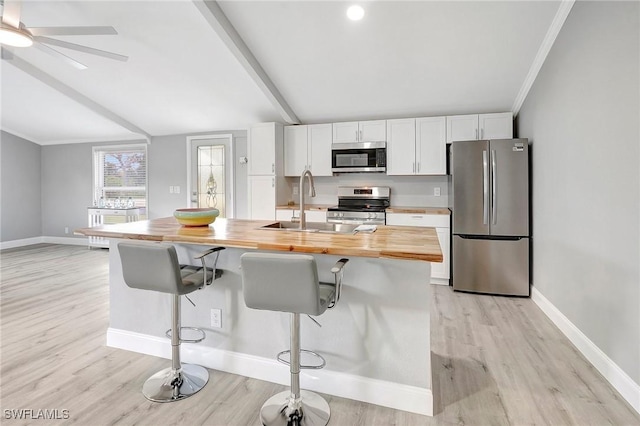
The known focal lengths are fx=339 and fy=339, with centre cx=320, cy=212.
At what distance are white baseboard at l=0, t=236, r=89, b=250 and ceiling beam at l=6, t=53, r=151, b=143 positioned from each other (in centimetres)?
273

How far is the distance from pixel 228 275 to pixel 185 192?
432cm

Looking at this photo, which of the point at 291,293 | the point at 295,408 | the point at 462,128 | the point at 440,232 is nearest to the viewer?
the point at 291,293

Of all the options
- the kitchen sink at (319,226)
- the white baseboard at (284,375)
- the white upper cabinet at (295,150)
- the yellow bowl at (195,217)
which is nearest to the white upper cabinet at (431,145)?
the white upper cabinet at (295,150)

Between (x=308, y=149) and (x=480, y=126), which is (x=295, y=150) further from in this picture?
(x=480, y=126)

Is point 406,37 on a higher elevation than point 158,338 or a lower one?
higher

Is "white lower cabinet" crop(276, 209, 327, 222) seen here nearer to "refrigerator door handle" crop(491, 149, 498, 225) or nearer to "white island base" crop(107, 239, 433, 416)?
"refrigerator door handle" crop(491, 149, 498, 225)

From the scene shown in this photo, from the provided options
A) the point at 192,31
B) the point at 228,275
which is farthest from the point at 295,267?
the point at 192,31

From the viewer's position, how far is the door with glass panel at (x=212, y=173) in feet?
18.8

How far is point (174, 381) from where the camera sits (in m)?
2.02

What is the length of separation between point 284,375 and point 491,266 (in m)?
2.73

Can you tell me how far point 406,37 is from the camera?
3156mm

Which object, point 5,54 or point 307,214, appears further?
point 307,214

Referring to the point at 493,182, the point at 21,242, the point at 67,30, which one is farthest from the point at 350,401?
the point at 21,242

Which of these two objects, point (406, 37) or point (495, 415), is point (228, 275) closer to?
point (495, 415)
